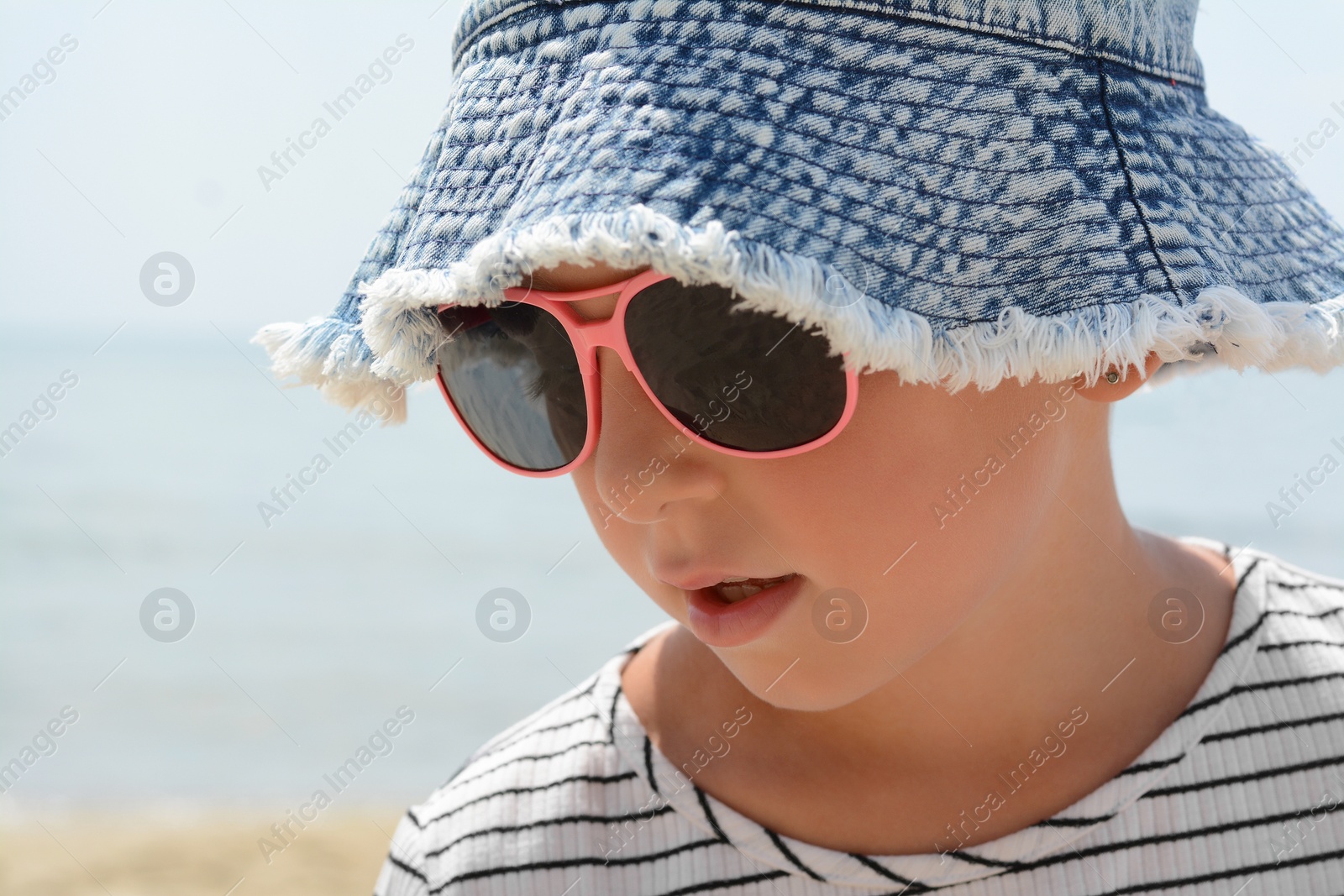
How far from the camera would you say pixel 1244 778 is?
3.84 ft

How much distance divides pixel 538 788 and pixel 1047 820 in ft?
1.98

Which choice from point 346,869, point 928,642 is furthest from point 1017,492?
point 346,869

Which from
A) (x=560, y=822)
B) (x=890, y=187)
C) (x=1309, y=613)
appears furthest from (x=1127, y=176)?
(x=560, y=822)

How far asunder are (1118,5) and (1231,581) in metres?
0.76

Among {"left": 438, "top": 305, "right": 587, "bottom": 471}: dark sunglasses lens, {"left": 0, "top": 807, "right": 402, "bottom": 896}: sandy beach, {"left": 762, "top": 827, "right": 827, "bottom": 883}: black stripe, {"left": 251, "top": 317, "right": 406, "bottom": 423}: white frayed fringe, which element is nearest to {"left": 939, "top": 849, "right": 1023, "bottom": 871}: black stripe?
{"left": 762, "top": 827, "right": 827, "bottom": 883}: black stripe

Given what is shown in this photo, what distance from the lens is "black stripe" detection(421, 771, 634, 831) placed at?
51.4 inches

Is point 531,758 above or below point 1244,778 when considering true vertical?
above

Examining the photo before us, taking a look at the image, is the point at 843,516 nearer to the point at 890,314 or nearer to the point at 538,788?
the point at 890,314

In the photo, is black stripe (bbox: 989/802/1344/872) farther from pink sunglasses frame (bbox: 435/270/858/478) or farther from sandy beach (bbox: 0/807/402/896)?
sandy beach (bbox: 0/807/402/896)

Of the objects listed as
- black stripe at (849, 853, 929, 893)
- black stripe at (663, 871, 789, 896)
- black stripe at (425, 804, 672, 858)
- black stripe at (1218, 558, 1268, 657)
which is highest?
black stripe at (425, 804, 672, 858)

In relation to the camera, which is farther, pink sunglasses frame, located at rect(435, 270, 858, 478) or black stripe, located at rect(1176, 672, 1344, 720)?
black stripe, located at rect(1176, 672, 1344, 720)

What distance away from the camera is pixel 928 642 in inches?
42.0

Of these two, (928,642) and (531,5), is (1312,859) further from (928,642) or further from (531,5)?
(531,5)

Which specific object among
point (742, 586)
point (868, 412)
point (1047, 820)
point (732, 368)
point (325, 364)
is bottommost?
point (1047, 820)
